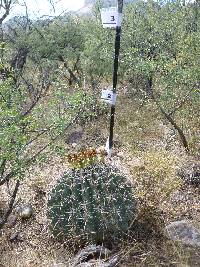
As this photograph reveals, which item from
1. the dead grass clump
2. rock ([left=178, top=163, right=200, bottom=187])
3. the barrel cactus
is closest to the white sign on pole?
the dead grass clump

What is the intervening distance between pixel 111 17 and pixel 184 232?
3.40 m

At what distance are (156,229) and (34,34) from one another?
58.2ft

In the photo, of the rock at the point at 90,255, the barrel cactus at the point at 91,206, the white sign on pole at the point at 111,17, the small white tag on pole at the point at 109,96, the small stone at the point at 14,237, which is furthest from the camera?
the small white tag on pole at the point at 109,96

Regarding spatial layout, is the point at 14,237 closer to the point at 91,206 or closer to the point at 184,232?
the point at 91,206

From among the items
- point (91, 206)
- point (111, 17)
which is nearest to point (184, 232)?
point (91, 206)

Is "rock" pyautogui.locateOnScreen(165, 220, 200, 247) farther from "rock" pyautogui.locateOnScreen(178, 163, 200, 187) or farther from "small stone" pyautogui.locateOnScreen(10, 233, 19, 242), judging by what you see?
"small stone" pyautogui.locateOnScreen(10, 233, 19, 242)

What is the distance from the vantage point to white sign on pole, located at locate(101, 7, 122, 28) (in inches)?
287

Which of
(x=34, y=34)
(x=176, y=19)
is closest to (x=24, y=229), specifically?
(x=176, y=19)

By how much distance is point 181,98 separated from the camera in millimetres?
10797

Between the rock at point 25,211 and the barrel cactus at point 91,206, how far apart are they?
1.18 m

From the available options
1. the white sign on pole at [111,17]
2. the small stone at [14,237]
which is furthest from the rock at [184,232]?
the white sign on pole at [111,17]

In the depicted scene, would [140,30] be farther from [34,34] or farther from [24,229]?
[24,229]

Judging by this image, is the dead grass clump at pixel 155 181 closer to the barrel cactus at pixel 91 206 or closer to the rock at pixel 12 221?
the barrel cactus at pixel 91 206

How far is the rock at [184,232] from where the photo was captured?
6.11m
